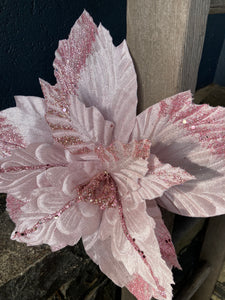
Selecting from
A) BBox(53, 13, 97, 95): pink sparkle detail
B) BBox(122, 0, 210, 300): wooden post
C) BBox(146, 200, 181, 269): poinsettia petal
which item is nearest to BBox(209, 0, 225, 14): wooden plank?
BBox(122, 0, 210, 300): wooden post

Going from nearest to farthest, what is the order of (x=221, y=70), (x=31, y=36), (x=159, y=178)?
1. (x=159, y=178)
2. (x=31, y=36)
3. (x=221, y=70)

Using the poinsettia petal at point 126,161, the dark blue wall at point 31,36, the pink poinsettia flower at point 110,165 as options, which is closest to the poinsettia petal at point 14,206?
the pink poinsettia flower at point 110,165

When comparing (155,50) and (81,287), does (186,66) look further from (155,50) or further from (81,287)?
(81,287)

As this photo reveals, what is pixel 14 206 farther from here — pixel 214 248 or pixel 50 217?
pixel 214 248

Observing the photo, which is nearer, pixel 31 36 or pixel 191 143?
pixel 191 143

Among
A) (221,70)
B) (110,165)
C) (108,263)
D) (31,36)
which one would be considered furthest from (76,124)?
(221,70)

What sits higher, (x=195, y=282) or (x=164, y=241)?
(x=164, y=241)
